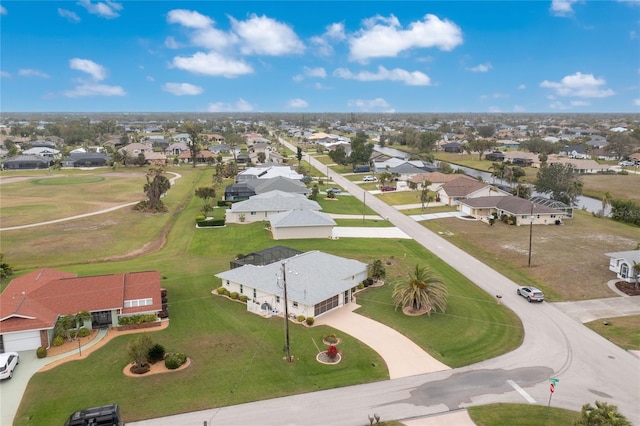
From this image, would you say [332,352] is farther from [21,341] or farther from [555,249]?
[555,249]

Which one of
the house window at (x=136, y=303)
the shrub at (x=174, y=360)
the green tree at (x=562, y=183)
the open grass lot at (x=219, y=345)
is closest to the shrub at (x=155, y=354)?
the shrub at (x=174, y=360)

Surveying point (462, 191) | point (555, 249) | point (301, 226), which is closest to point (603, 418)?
point (555, 249)

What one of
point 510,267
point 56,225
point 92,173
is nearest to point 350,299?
point 510,267

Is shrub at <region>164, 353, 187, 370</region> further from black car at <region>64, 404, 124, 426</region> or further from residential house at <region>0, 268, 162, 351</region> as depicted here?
residential house at <region>0, 268, 162, 351</region>

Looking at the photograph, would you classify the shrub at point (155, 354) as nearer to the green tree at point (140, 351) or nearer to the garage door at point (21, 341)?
the green tree at point (140, 351)

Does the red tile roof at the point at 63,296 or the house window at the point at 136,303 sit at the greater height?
the red tile roof at the point at 63,296

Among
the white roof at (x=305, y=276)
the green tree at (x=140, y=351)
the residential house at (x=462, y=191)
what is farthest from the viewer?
the residential house at (x=462, y=191)

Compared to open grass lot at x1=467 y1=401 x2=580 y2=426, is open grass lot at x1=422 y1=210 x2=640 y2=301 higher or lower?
higher

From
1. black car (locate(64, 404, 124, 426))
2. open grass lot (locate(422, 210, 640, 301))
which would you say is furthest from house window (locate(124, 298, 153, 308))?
open grass lot (locate(422, 210, 640, 301))
